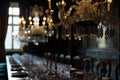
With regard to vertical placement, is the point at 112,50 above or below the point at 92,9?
below

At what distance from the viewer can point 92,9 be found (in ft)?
16.3

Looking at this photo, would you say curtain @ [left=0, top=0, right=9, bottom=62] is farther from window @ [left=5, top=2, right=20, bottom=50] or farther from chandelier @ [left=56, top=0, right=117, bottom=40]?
chandelier @ [left=56, top=0, right=117, bottom=40]

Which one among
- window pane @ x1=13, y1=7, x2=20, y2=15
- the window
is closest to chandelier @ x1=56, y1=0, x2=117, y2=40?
the window

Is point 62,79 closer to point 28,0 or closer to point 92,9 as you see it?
point 92,9

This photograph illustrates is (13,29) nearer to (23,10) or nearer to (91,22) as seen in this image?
(23,10)

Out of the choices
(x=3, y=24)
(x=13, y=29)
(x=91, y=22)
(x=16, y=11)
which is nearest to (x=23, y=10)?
(x=16, y=11)

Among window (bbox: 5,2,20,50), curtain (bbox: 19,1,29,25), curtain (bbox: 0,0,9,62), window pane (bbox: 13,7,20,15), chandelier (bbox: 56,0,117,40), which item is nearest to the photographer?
chandelier (bbox: 56,0,117,40)

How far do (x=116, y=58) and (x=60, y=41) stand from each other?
18.7ft

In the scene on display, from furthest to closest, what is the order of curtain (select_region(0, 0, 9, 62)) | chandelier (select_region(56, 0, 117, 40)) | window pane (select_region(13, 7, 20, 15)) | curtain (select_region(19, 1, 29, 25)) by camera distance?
window pane (select_region(13, 7, 20, 15)) → curtain (select_region(19, 1, 29, 25)) → curtain (select_region(0, 0, 9, 62)) → chandelier (select_region(56, 0, 117, 40))

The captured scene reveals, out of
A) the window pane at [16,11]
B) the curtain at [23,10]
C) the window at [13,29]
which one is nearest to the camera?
the curtain at [23,10]

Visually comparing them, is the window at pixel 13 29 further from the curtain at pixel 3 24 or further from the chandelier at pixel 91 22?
the chandelier at pixel 91 22

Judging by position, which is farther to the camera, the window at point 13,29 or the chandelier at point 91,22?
the window at point 13,29

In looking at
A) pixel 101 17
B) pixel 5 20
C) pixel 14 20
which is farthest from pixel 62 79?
pixel 14 20

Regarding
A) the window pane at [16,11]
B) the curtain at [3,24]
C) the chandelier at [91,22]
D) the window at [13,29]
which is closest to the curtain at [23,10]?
the window at [13,29]
